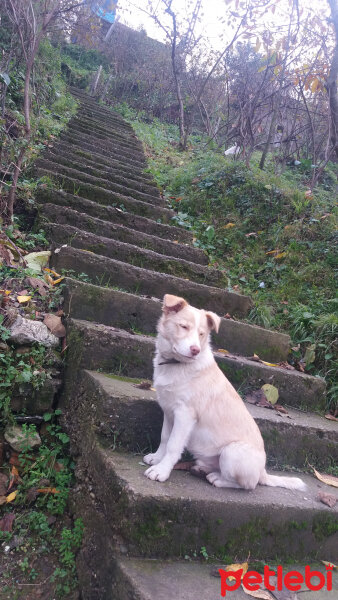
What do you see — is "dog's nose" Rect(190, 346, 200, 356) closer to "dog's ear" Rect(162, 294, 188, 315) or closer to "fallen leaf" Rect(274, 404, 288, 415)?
"dog's ear" Rect(162, 294, 188, 315)

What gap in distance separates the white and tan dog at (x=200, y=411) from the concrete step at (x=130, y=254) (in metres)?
1.92

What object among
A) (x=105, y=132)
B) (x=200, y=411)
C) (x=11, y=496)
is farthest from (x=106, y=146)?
(x=11, y=496)

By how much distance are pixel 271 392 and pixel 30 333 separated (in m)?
2.11

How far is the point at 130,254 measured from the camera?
183 inches

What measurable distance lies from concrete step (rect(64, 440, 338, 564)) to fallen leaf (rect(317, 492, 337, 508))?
0.10 feet

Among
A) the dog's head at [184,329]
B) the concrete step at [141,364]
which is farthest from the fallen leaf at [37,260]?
the dog's head at [184,329]

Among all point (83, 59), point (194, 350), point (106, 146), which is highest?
point (83, 59)

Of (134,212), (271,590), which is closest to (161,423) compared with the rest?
(271,590)

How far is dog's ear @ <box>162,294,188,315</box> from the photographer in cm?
246

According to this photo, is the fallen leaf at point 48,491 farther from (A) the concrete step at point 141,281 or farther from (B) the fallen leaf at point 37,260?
(A) the concrete step at point 141,281

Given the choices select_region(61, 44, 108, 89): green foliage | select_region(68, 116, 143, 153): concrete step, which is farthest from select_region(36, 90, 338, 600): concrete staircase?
select_region(61, 44, 108, 89): green foliage

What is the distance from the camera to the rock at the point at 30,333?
2.73m

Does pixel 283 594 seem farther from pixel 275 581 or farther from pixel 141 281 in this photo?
pixel 141 281

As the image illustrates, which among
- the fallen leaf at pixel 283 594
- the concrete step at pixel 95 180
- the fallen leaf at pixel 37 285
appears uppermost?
the concrete step at pixel 95 180
